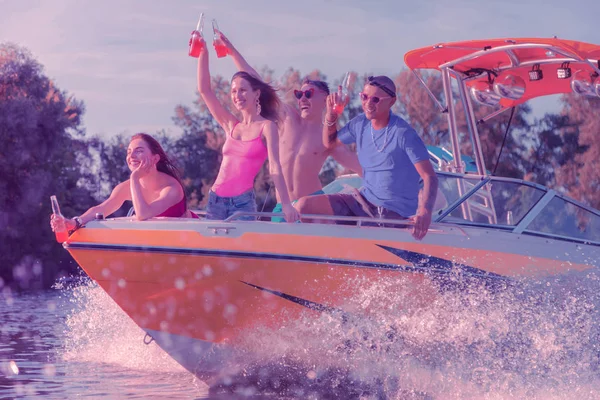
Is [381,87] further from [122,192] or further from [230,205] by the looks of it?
[122,192]

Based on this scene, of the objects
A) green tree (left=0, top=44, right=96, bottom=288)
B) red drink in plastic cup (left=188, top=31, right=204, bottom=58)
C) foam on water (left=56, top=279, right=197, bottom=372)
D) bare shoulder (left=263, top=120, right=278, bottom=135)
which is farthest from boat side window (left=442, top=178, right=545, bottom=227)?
green tree (left=0, top=44, right=96, bottom=288)

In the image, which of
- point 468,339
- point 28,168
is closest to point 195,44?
point 468,339

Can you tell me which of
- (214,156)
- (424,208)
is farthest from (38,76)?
(424,208)

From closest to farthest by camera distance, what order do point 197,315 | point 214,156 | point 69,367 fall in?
point 197,315 < point 69,367 < point 214,156

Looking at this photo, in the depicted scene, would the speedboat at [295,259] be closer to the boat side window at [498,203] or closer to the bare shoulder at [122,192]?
the boat side window at [498,203]

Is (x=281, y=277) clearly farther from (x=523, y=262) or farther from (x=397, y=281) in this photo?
(x=523, y=262)

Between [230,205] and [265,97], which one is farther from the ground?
[265,97]

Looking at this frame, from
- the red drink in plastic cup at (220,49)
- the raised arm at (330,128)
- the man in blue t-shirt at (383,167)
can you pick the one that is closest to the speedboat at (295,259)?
the man in blue t-shirt at (383,167)

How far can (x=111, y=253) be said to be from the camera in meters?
5.95

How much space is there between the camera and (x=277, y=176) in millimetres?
5773

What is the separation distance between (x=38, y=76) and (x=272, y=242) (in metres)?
22.2

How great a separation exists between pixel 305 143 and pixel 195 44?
1.08 metres

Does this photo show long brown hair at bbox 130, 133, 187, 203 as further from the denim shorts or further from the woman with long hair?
the denim shorts

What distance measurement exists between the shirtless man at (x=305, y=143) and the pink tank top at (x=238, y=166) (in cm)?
38
